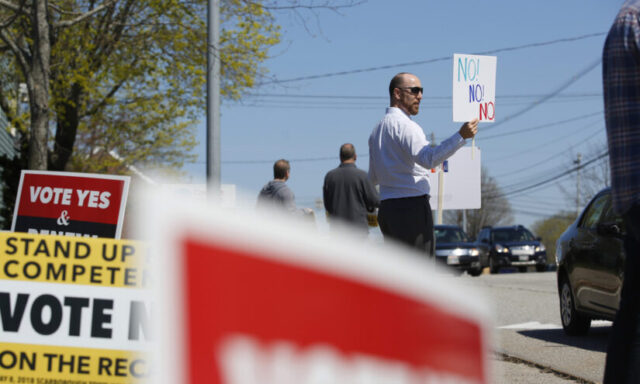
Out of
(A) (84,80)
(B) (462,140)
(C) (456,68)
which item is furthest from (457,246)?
(B) (462,140)

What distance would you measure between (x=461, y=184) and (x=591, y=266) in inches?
331

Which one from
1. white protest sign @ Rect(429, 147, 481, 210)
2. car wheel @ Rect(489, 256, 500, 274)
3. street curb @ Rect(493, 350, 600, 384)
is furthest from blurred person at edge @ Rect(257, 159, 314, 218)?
car wheel @ Rect(489, 256, 500, 274)

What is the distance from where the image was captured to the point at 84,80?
18.0 meters

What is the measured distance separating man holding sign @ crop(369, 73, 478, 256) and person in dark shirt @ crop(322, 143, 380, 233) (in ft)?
10.2

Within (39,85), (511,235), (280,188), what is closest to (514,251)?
(511,235)

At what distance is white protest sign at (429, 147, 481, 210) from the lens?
9.57m

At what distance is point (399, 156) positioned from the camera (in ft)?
18.3

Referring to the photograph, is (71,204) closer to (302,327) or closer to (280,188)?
(280,188)

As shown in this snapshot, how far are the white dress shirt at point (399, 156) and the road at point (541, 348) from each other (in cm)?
78

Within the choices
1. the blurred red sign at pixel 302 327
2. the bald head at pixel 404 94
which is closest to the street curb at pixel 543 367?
the bald head at pixel 404 94

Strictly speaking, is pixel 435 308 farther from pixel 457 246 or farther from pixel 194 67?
pixel 457 246

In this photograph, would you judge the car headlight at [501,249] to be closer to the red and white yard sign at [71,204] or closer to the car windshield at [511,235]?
the car windshield at [511,235]

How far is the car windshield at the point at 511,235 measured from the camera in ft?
108

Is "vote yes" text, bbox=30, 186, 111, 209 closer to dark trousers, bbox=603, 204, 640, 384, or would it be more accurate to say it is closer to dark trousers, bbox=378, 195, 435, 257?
dark trousers, bbox=378, 195, 435, 257
